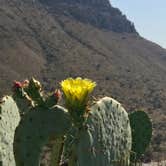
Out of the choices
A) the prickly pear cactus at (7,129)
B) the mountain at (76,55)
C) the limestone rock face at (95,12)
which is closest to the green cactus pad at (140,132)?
the prickly pear cactus at (7,129)

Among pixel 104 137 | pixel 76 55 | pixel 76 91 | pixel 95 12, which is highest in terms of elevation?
pixel 95 12

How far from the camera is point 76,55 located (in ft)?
270

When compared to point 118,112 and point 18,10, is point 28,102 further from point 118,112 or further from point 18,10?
point 18,10

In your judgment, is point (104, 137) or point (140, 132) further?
point (140, 132)

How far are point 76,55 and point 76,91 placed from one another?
7970 cm

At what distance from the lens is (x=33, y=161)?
9.55 ft

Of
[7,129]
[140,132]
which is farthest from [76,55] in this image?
[7,129]

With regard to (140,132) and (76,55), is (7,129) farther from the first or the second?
(76,55)

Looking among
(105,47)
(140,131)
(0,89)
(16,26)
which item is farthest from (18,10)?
(140,131)

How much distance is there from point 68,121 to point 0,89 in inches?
1887

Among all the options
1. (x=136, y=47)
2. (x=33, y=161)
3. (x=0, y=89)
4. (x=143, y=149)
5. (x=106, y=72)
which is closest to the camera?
(x=33, y=161)

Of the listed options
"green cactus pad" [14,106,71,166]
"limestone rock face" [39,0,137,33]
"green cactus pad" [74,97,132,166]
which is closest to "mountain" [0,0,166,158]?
"limestone rock face" [39,0,137,33]

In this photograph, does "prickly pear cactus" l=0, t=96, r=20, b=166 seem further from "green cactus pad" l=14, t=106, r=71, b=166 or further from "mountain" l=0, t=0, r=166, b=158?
"mountain" l=0, t=0, r=166, b=158

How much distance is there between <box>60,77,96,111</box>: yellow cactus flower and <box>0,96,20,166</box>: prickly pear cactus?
462mm
